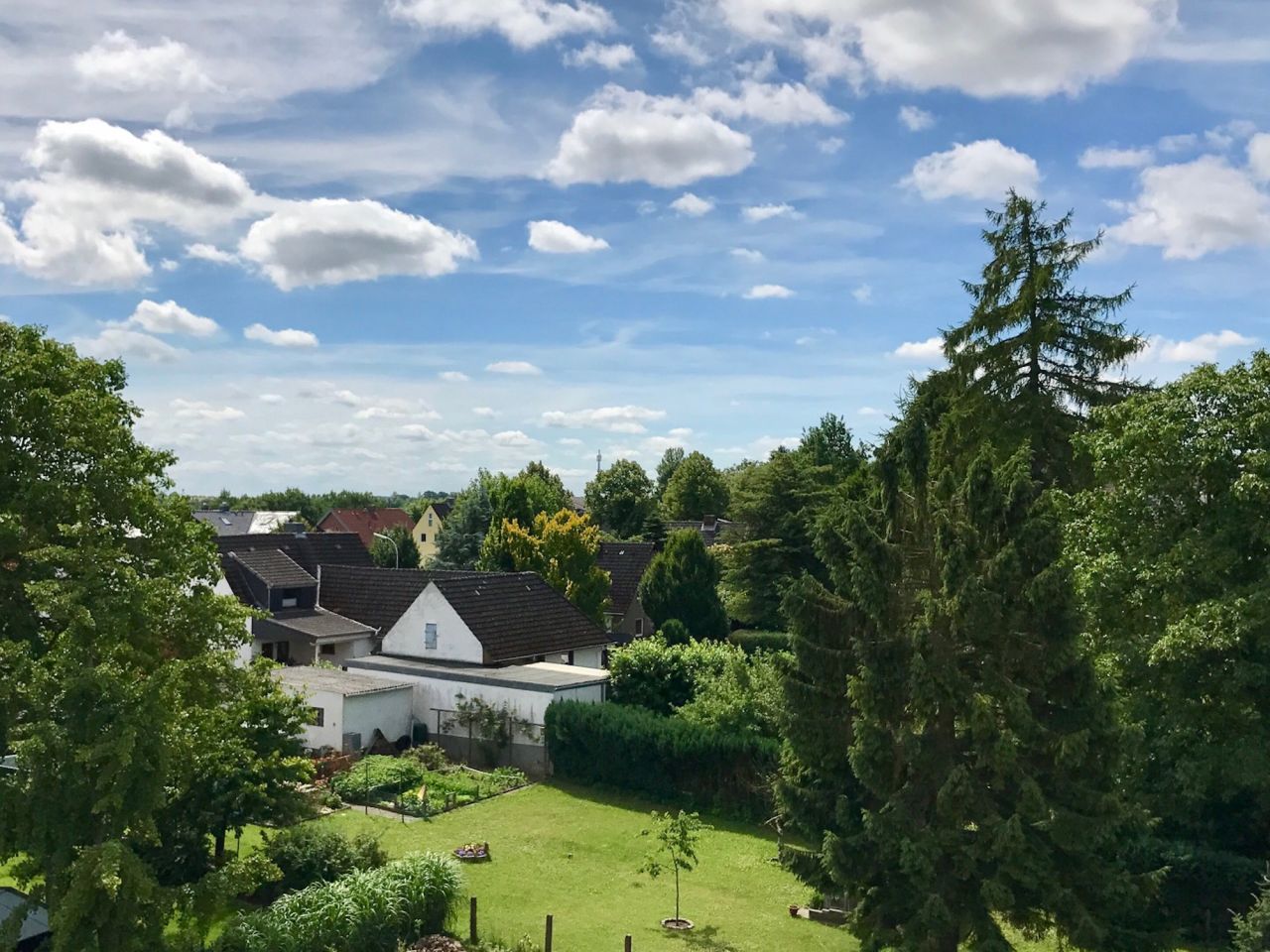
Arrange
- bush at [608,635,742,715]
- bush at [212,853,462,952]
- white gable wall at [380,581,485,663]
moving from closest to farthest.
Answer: bush at [212,853,462,952]
bush at [608,635,742,715]
white gable wall at [380,581,485,663]

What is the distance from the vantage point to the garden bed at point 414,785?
24734mm

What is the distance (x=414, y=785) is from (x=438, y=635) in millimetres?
8810

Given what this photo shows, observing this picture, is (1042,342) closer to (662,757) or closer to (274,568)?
(662,757)

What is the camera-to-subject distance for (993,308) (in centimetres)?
2769

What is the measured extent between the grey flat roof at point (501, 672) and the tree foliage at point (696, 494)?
59710 millimetres

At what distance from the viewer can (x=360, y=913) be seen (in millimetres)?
16172

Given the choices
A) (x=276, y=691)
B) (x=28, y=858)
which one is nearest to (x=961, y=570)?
(x=276, y=691)

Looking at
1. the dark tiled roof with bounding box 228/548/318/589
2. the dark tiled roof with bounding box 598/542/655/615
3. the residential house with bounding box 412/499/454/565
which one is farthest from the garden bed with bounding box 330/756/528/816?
the residential house with bounding box 412/499/454/565

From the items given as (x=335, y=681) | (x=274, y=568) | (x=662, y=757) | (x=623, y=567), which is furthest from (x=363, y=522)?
(x=662, y=757)

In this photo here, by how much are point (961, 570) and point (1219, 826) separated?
10.3 meters

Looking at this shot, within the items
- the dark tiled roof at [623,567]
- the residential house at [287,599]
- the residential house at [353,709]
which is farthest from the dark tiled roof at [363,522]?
the residential house at [353,709]

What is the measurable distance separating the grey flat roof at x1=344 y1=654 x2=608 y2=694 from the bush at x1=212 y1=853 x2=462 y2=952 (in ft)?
37.2

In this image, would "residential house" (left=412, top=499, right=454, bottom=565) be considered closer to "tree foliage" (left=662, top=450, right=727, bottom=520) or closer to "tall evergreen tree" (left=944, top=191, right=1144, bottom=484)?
"tree foliage" (left=662, top=450, right=727, bottom=520)

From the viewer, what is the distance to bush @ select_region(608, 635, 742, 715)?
30.4m
